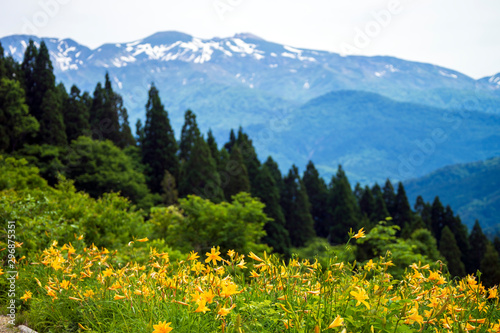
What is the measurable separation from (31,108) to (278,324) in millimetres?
27481

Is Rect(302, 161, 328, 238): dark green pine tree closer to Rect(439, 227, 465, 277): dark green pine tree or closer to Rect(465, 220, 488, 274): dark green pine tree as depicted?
Rect(439, 227, 465, 277): dark green pine tree

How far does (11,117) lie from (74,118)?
5.58 m

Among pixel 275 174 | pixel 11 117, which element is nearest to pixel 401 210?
pixel 275 174

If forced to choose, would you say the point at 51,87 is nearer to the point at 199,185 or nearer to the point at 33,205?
the point at 199,185

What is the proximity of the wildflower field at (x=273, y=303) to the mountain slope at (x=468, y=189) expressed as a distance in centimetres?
11211

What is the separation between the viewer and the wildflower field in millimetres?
1911

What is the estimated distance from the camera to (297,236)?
3197 centimetres

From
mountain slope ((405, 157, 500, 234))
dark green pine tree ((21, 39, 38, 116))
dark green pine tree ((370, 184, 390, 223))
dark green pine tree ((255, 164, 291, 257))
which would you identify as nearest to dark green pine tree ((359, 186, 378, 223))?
dark green pine tree ((370, 184, 390, 223))

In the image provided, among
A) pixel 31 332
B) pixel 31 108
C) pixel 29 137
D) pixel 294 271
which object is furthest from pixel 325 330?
pixel 31 108

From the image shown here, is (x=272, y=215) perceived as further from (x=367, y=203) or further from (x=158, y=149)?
(x=367, y=203)

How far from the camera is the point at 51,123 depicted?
24.2 meters

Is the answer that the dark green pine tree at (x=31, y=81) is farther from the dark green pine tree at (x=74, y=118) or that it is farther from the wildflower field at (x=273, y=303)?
the wildflower field at (x=273, y=303)

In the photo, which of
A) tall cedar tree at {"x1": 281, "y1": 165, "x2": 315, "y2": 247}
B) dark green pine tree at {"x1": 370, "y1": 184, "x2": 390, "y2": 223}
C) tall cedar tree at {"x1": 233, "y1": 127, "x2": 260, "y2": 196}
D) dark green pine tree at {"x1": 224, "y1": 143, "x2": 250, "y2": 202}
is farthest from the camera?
dark green pine tree at {"x1": 370, "y1": 184, "x2": 390, "y2": 223}

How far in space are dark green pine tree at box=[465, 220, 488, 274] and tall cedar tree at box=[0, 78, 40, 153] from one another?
34695 millimetres
